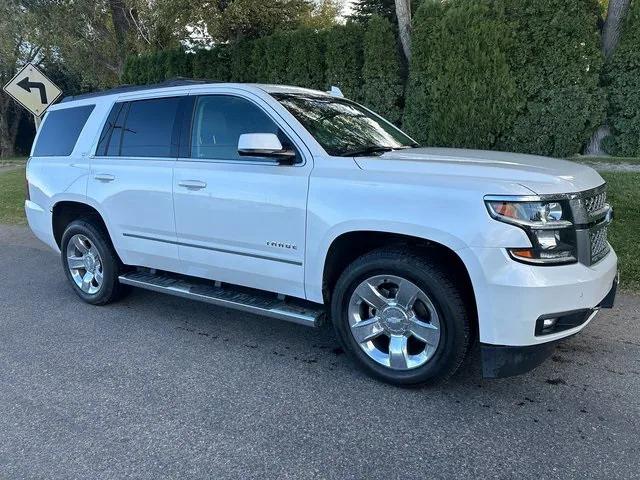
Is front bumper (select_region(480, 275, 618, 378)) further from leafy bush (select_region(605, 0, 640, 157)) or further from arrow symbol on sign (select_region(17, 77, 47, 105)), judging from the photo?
arrow symbol on sign (select_region(17, 77, 47, 105))

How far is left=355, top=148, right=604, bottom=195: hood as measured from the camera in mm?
3096

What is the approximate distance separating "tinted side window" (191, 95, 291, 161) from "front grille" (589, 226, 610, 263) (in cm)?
233

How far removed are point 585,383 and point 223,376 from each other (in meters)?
2.46

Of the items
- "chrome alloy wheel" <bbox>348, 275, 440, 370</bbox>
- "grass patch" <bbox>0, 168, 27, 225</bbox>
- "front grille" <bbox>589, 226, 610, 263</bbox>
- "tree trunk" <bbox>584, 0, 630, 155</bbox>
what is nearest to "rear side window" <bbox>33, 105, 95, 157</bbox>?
"chrome alloy wheel" <bbox>348, 275, 440, 370</bbox>

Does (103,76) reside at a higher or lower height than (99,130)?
higher

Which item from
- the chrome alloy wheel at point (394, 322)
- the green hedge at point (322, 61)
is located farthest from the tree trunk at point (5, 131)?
the chrome alloy wheel at point (394, 322)

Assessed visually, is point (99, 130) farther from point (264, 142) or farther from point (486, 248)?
point (486, 248)

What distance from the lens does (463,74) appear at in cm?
1012

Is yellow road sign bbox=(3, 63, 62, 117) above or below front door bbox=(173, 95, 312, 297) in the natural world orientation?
above

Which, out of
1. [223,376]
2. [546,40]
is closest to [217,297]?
[223,376]

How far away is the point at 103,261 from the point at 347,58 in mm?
8480

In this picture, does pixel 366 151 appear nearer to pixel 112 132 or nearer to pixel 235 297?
pixel 235 297

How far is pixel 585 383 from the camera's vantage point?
3486 mm

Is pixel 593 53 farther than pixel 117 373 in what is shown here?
Yes
